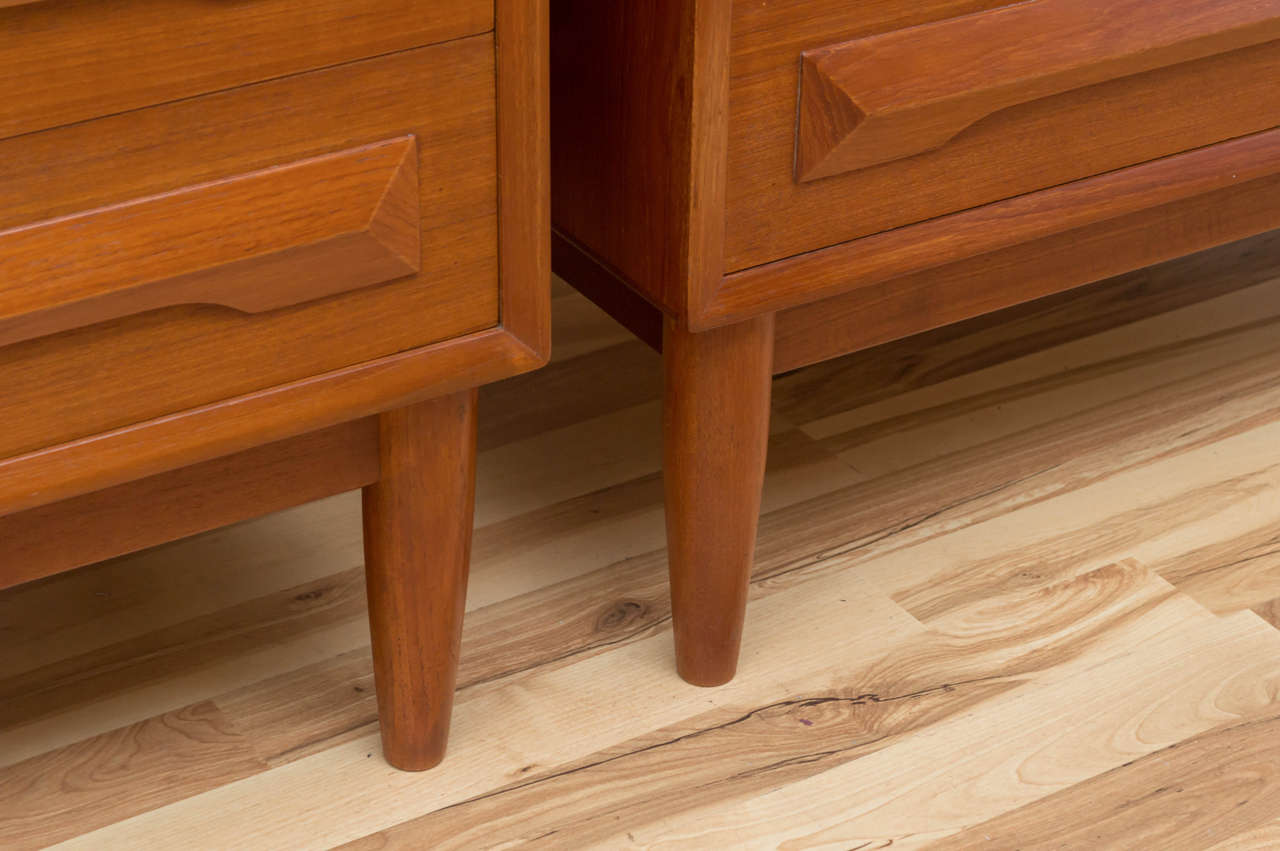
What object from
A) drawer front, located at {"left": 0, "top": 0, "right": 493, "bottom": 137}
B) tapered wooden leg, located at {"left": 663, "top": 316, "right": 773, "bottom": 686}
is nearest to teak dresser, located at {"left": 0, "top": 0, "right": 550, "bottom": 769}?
drawer front, located at {"left": 0, "top": 0, "right": 493, "bottom": 137}

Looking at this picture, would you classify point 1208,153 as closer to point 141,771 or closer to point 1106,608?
point 1106,608

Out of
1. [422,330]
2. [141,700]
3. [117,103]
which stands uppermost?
[117,103]

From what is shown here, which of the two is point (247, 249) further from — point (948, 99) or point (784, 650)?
point (784, 650)

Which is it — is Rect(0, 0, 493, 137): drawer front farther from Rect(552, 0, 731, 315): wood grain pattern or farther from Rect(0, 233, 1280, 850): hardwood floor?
Rect(0, 233, 1280, 850): hardwood floor

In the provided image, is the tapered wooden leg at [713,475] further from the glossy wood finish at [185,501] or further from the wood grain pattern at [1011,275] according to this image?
the glossy wood finish at [185,501]

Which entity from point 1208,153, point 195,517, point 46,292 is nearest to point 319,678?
point 195,517

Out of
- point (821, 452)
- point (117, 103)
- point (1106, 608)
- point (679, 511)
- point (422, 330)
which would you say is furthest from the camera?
point (821, 452)

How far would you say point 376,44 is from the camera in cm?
67

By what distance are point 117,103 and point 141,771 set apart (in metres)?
0.42

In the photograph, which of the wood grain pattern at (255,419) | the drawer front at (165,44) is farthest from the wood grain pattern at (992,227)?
the drawer front at (165,44)

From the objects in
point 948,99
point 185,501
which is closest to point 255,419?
point 185,501

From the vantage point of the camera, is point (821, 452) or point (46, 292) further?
point (821, 452)

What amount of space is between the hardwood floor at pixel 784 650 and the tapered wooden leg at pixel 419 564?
0.04 m

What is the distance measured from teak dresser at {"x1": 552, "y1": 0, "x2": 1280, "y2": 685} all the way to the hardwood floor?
0.28 ft
